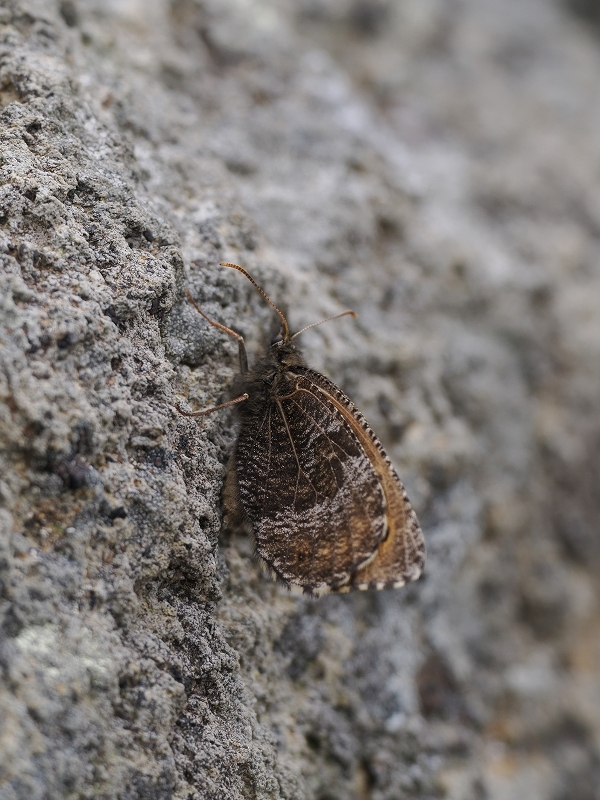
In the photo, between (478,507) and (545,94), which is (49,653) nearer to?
(478,507)

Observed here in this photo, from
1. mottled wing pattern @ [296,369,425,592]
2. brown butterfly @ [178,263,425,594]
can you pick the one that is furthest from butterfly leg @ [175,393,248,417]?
mottled wing pattern @ [296,369,425,592]

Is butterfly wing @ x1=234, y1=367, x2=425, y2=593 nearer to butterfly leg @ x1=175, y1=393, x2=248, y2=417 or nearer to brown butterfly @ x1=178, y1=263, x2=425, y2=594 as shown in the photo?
brown butterfly @ x1=178, y1=263, x2=425, y2=594

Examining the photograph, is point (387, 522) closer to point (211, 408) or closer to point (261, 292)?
point (211, 408)

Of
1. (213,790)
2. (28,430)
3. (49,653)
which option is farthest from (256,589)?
(28,430)

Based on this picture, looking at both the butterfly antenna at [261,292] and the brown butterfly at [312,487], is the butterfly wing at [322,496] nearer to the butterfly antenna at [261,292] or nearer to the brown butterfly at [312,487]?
the brown butterfly at [312,487]

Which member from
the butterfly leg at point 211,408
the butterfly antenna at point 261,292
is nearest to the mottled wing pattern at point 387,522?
the butterfly antenna at point 261,292

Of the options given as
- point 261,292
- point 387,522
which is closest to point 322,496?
point 387,522
